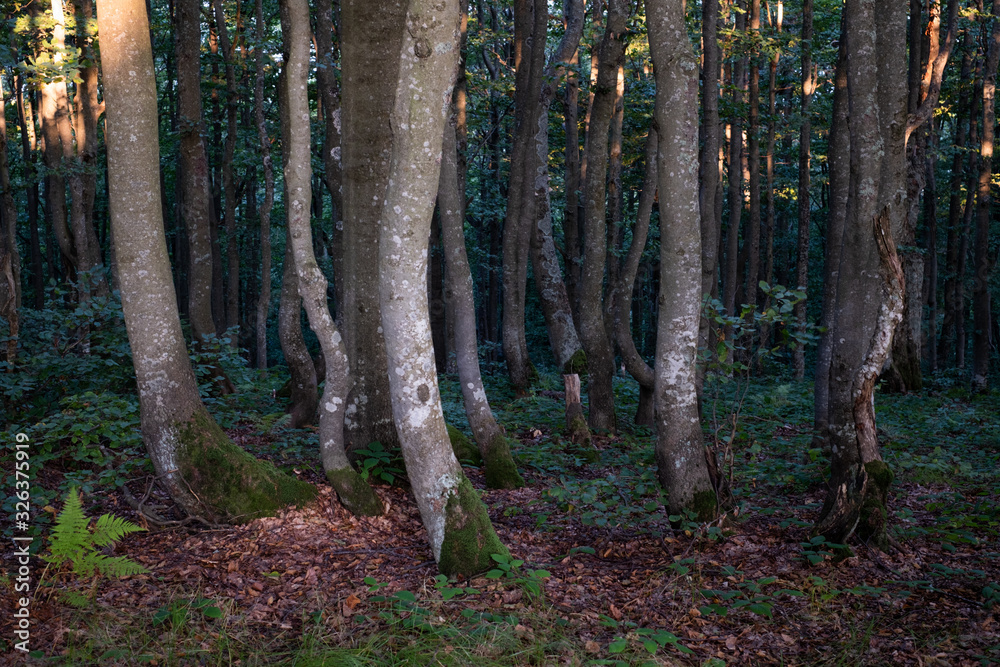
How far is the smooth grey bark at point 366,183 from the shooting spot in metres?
6.82

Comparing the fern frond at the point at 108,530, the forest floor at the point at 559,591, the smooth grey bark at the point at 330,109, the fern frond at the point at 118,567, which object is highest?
the smooth grey bark at the point at 330,109

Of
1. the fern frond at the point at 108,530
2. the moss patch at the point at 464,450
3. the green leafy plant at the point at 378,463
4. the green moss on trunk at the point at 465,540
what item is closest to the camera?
the fern frond at the point at 108,530

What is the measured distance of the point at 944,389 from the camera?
626 inches

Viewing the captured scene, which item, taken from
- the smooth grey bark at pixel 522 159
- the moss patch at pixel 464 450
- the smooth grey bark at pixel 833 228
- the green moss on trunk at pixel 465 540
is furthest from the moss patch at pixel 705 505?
the smooth grey bark at pixel 522 159

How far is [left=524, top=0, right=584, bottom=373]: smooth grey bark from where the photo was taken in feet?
38.1

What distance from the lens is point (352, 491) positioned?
6094mm

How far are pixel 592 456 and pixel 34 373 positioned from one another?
7020mm

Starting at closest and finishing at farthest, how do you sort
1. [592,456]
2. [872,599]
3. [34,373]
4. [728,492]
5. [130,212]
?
[872,599] → [130,212] → [728,492] → [34,373] → [592,456]

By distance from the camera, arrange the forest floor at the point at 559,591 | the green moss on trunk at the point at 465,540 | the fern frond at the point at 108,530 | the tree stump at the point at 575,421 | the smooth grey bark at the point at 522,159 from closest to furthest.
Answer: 1. the forest floor at the point at 559,591
2. the fern frond at the point at 108,530
3. the green moss on trunk at the point at 465,540
4. the tree stump at the point at 575,421
5. the smooth grey bark at the point at 522,159

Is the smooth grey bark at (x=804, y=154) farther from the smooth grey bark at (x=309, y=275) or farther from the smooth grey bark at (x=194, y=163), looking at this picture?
the smooth grey bark at (x=309, y=275)

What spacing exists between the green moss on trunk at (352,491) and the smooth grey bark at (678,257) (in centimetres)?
274

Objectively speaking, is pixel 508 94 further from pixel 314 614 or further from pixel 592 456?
pixel 314 614

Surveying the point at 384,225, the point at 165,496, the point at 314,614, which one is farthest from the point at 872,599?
the point at 165,496

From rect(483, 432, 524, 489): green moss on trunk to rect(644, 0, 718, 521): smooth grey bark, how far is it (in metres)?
2.19
